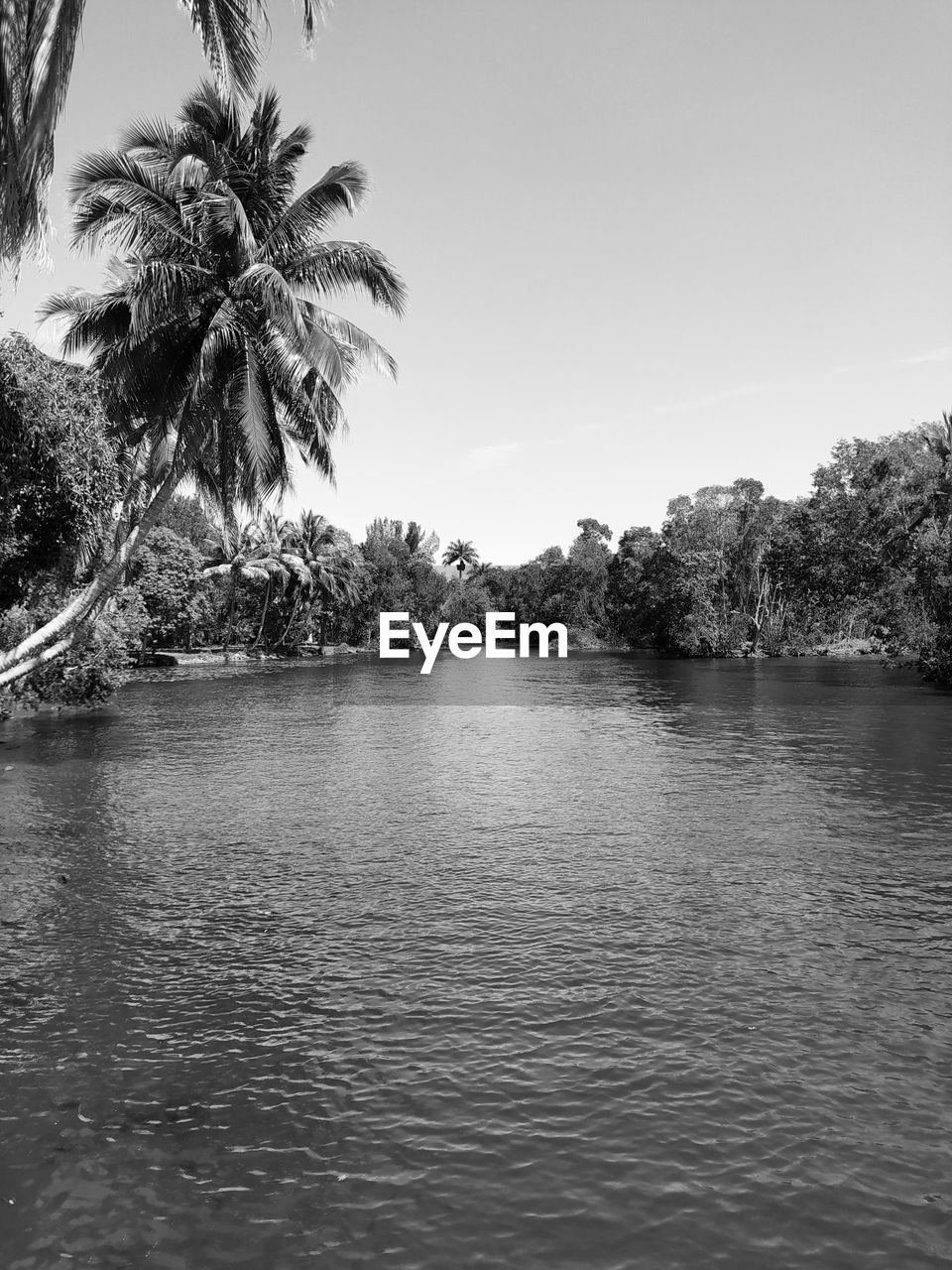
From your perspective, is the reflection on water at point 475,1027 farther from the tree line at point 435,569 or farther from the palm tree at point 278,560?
the palm tree at point 278,560

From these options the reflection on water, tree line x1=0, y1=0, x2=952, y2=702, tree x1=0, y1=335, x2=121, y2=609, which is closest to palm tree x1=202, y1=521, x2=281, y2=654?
tree line x1=0, y1=0, x2=952, y2=702

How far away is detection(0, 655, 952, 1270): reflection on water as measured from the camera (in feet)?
18.0

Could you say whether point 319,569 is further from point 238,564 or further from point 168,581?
point 168,581

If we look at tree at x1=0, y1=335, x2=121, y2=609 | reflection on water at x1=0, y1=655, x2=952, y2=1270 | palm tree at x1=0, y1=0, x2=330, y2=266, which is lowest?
reflection on water at x1=0, y1=655, x2=952, y2=1270

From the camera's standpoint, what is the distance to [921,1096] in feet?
22.6

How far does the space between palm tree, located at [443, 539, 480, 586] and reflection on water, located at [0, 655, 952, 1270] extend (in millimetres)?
106475

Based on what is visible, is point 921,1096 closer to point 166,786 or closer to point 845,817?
point 845,817

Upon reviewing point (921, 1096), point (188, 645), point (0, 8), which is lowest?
point (921, 1096)

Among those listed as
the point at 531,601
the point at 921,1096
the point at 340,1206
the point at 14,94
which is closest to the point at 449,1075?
the point at 340,1206

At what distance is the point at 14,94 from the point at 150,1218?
34.5 ft

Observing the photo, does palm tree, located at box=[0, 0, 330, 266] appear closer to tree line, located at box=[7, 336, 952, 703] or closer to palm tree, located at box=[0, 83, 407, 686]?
tree line, located at box=[7, 336, 952, 703]

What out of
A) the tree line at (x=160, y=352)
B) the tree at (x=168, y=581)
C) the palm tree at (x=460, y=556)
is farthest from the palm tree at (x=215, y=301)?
the palm tree at (x=460, y=556)

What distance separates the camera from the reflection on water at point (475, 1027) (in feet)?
18.0

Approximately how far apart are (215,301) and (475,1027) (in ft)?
60.3
